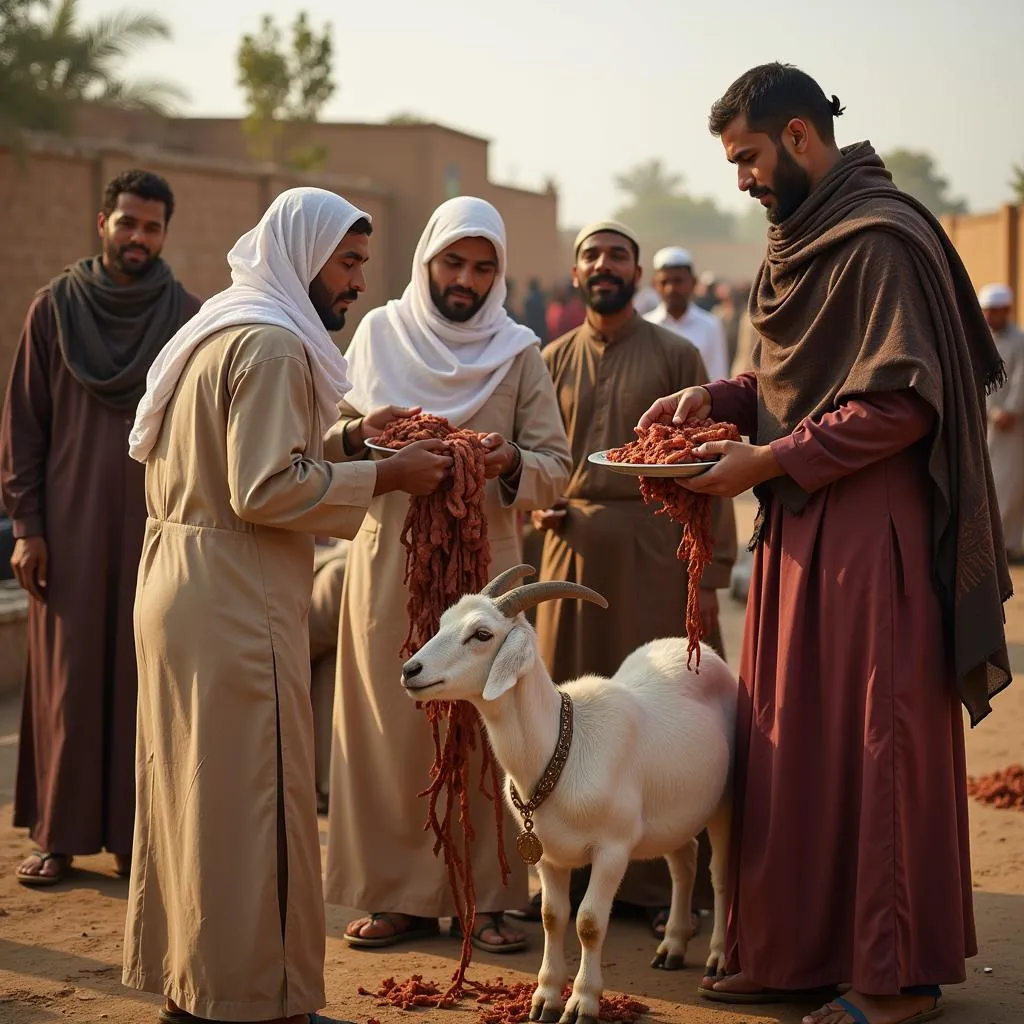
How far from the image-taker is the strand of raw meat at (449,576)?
4.89m

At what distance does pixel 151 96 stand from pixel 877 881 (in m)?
25.1

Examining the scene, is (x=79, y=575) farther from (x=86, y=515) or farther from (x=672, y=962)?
→ (x=672, y=962)

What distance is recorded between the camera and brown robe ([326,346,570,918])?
219 inches

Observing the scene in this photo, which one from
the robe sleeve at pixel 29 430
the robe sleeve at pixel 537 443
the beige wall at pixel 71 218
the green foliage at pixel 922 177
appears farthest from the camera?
the green foliage at pixel 922 177

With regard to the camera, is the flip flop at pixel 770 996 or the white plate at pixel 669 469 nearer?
the white plate at pixel 669 469

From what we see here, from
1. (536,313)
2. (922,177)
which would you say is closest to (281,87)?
(536,313)

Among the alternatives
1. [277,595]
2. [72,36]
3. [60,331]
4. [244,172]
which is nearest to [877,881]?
[277,595]

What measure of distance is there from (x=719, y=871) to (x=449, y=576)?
1424 mm

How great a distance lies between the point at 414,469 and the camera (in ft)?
15.4

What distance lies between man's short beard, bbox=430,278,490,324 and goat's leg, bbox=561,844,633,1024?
2.15m

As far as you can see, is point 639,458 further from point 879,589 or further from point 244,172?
point 244,172

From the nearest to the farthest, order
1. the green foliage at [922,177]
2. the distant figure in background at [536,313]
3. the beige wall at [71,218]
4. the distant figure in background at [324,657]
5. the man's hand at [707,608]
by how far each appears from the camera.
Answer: the man's hand at [707,608], the distant figure in background at [324,657], the beige wall at [71,218], the distant figure in background at [536,313], the green foliage at [922,177]

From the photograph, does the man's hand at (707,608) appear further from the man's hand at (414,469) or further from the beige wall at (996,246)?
the beige wall at (996,246)

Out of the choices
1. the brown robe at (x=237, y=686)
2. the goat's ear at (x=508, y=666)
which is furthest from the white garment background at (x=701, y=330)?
the brown robe at (x=237, y=686)
